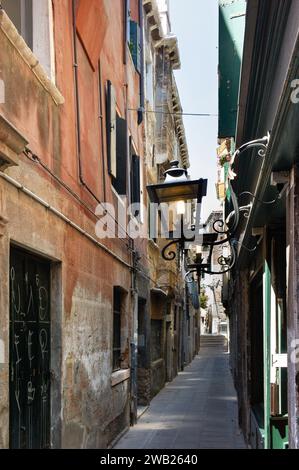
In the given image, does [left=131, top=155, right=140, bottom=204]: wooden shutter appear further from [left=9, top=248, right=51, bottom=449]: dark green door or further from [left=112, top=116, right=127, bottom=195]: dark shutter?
[left=9, top=248, right=51, bottom=449]: dark green door

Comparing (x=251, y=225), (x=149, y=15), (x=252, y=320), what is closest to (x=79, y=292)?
(x=251, y=225)

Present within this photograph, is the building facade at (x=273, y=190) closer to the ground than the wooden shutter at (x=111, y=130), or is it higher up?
closer to the ground

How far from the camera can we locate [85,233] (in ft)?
25.7

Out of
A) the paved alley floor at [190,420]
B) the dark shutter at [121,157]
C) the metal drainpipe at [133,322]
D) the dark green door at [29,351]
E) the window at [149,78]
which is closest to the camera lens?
the dark green door at [29,351]

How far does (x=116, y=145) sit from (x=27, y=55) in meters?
5.02

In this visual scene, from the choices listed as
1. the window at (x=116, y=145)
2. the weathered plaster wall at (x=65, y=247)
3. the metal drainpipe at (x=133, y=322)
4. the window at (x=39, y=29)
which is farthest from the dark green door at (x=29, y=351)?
the metal drainpipe at (x=133, y=322)

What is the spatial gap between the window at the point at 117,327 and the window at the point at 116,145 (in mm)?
1881

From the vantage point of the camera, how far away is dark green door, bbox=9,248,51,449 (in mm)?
5461

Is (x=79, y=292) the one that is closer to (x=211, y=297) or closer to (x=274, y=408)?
(x=274, y=408)

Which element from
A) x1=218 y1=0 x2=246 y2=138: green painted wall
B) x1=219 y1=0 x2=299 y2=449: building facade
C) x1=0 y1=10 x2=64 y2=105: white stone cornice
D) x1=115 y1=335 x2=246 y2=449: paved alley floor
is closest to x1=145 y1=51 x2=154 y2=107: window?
x1=115 y1=335 x2=246 y2=449: paved alley floor

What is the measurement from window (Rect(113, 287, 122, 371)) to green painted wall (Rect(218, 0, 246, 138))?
4062mm

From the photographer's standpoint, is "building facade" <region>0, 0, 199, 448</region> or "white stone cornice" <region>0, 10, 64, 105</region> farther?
"building facade" <region>0, 0, 199, 448</region>

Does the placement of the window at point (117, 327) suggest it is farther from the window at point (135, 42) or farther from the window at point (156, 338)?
the window at point (156, 338)

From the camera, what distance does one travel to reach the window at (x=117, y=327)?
435 inches
